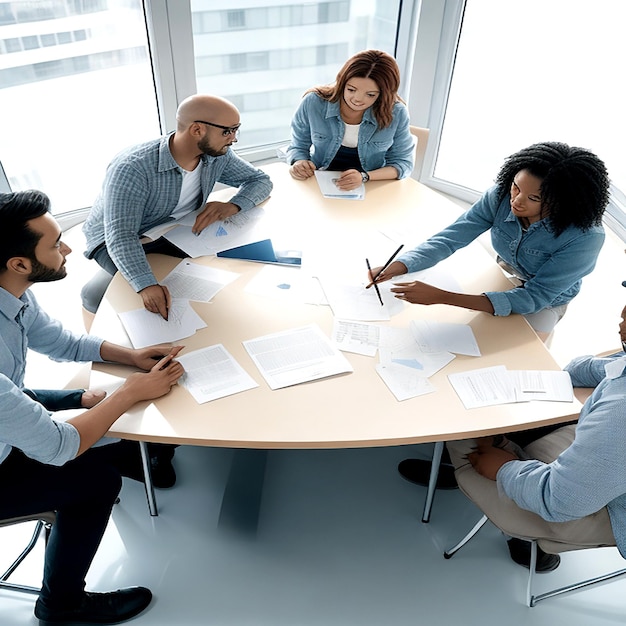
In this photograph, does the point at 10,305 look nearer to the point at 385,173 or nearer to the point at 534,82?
the point at 385,173

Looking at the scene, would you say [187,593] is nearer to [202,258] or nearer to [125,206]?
[202,258]

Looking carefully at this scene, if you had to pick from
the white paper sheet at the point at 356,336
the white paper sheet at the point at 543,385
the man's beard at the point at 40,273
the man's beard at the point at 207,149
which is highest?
the man's beard at the point at 207,149

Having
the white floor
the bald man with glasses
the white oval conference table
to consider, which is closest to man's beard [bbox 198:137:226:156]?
the bald man with glasses

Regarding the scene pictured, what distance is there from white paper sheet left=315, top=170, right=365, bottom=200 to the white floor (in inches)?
47.1

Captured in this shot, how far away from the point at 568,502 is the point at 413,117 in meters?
3.25

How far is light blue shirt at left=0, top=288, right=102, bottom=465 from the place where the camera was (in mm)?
1380

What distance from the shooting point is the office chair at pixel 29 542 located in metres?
1.56

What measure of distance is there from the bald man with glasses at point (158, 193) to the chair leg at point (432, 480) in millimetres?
1019

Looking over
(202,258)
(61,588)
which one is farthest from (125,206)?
(61,588)

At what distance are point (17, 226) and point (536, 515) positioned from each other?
160 cm

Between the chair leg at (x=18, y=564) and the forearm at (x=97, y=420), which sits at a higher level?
the forearm at (x=97, y=420)

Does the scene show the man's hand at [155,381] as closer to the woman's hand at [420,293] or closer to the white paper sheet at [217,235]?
the white paper sheet at [217,235]

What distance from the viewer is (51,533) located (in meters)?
1.66

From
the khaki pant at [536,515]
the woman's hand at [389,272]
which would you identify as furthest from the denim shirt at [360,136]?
the khaki pant at [536,515]
